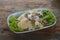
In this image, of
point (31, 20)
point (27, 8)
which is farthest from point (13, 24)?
point (27, 8)

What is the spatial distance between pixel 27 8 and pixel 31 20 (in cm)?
17

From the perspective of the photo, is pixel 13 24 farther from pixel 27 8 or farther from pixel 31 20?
pixel 27 8

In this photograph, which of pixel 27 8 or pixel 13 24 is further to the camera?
pixel 27 8

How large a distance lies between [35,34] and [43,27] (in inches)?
2.6

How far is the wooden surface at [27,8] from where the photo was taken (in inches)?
38.9

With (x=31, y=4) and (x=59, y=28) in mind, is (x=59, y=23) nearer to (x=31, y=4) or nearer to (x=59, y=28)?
(x=59, y=28)

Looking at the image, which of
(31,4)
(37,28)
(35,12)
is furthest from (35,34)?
(31,4)

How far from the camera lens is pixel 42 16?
1.04 m

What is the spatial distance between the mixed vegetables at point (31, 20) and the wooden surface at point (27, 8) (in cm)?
4

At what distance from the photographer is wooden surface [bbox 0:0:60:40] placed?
0.99 meters

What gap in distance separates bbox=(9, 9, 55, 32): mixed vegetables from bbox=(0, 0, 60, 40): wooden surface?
43 mm

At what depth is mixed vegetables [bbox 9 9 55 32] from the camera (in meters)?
0.97

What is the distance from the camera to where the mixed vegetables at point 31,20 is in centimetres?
97

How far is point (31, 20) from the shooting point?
100 cm
